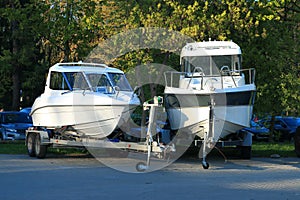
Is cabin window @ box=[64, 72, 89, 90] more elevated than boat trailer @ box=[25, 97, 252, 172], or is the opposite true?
cabin window @ box=[64, 72, 89, 90]

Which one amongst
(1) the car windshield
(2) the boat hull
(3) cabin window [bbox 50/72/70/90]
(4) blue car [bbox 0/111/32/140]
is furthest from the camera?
(1) the car windshield

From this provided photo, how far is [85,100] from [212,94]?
4.03m

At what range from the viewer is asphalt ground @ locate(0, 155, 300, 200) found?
11.5 metres

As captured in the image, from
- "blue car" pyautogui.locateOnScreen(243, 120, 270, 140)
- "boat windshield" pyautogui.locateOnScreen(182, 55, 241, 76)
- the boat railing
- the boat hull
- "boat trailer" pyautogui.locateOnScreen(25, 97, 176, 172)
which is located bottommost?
"blue car" pyautogui.locateOnScreen(243, 120, 270, 140)

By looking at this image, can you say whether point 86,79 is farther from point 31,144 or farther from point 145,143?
point 145,143

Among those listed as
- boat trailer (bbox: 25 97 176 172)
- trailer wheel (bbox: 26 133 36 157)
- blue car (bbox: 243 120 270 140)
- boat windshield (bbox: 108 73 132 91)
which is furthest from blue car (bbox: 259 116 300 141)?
boat trailer (bbox: 25 97 176 172)

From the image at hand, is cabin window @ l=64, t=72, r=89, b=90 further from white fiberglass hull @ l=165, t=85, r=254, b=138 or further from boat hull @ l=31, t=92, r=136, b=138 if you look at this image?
white fiberglass hull @ l=165, t=85, r=254, b=138

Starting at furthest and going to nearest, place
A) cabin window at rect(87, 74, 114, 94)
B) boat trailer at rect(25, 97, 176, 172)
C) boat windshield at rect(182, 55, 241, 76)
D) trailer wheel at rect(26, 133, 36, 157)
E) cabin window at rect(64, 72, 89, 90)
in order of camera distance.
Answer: boat windshield at rect(182, 55, 241, 76), trailer wheel at rect(26, 133, 36, 157), cabin window at rect(64, 72, 89, 90), cabin window at rect(87, 74, 114, 94), boat trailer at rect(25, 97, 176, 172)

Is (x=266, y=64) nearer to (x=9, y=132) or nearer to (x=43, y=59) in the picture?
(x=9, y=132)

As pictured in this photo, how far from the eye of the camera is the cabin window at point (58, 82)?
1878cm

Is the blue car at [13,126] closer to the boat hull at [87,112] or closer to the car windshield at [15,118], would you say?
the car windshield at [15,118]

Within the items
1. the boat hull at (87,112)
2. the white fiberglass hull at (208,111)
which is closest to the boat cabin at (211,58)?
the white fiberglass hull at (208,111)

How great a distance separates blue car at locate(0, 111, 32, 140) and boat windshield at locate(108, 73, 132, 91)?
12.0m

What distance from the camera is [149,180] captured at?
45.0 ft
